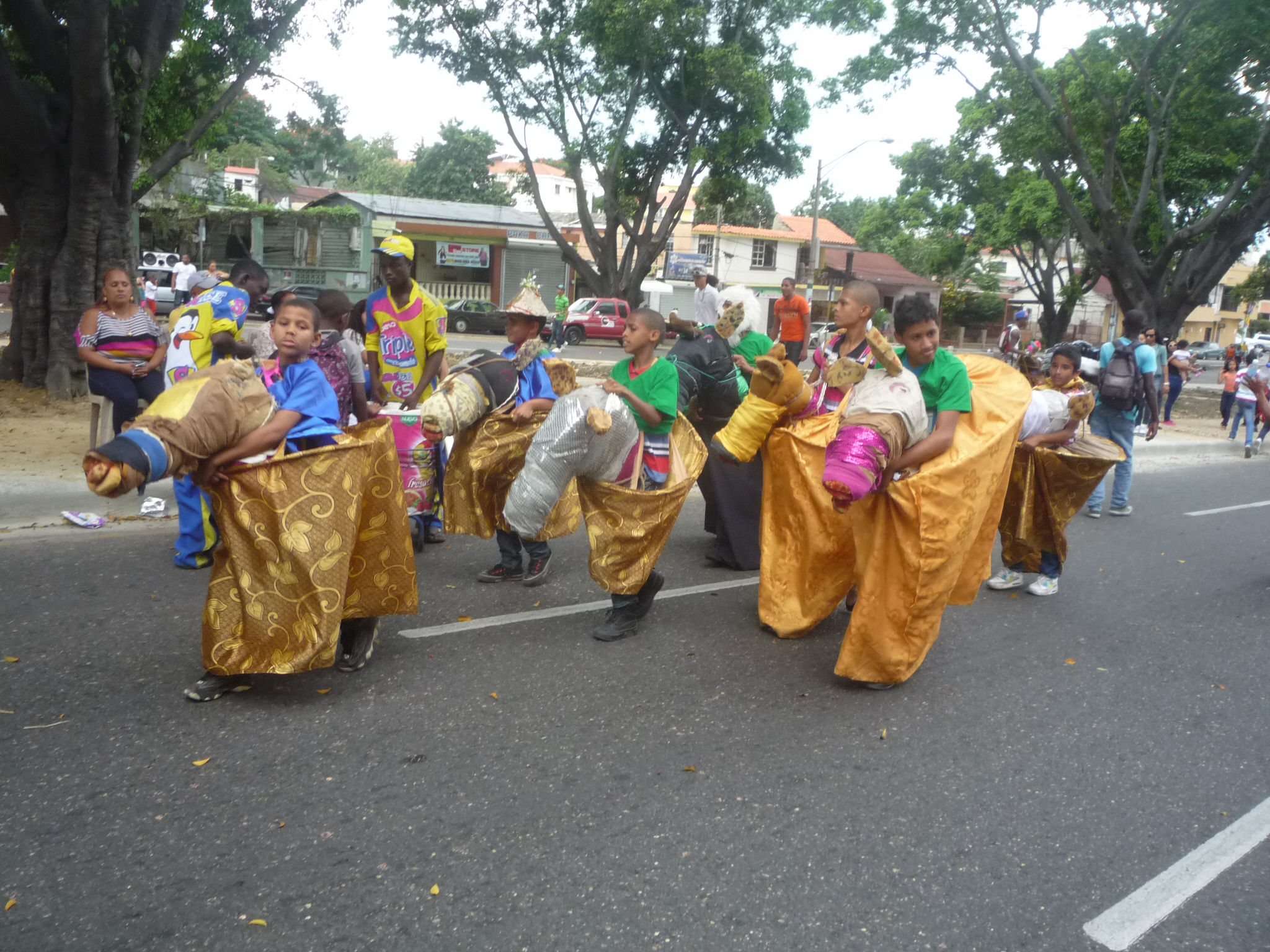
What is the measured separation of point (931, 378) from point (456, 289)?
114 ft

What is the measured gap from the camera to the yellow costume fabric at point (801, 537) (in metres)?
4.64

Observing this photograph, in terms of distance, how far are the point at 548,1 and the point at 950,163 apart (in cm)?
1722

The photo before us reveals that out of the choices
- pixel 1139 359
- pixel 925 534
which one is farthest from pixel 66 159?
pixel 1139 359

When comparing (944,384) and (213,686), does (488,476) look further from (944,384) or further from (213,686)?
(944,384)

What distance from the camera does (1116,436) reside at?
8.55m

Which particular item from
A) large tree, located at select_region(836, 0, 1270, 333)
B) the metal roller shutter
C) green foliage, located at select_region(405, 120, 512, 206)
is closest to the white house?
green foliage, located at select_region(405, 120, 512, 206)

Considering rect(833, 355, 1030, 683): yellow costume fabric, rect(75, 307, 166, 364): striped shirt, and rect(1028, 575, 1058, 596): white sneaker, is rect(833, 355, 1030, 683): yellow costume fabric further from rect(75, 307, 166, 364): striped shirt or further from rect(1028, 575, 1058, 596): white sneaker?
rect(75, 307, 166, 364): striped shirt

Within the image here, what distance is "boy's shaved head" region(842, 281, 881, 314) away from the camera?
14.2ft

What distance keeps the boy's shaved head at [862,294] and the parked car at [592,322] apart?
27.2 meters

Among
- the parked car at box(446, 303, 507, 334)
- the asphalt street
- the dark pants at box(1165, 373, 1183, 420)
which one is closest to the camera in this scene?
the asphalt street

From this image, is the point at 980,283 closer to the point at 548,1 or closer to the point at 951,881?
the point at 548,1

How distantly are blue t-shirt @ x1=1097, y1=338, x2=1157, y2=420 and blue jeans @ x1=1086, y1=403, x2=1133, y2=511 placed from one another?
0.05m

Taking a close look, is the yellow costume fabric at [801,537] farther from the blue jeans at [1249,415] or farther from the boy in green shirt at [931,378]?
the blue jeans at [1249,415]

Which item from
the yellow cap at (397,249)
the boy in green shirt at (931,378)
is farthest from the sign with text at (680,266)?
the boy in green shirt at (931,378)
